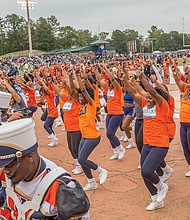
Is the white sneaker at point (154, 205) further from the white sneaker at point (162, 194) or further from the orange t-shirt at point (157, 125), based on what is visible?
the orange t-shirt at point (157, 125)

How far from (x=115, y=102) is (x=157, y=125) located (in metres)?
2.82

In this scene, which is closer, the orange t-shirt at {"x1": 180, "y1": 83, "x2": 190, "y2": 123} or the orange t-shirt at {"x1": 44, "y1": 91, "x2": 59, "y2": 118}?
the orange t-shirt at {"x1": 180, "y1": 83, "x2": 190, "y2": 123}

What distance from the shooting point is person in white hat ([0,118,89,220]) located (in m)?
1.95

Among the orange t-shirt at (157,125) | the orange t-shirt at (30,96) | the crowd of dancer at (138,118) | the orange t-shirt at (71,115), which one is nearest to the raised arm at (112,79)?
the crowd of dancer at (138,118)

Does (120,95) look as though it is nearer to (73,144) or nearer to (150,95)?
(73,144)

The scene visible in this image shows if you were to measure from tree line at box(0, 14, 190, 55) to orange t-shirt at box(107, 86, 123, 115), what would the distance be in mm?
68980

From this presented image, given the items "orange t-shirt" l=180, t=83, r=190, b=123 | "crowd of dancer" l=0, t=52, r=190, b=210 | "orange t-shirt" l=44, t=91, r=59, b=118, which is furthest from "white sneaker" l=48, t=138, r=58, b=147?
"orange t-shirt" l=180, t=83, r=190, b=123

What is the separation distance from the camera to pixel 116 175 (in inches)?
273

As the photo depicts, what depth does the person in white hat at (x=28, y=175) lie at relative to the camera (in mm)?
1952

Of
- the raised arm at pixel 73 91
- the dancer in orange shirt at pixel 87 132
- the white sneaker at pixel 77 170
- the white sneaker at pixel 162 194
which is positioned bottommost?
the white sneaker at pixel 77 170

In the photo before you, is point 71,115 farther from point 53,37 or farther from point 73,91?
point 53,37

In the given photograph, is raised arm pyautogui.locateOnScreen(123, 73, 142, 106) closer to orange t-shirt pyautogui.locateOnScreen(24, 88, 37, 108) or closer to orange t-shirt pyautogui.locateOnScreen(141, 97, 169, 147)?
orange t-shirt pyautogui.locateOnScreen(141, 97, 169, 147)

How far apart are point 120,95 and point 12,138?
627cm

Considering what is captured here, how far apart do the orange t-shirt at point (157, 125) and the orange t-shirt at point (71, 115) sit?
198 centimetres
